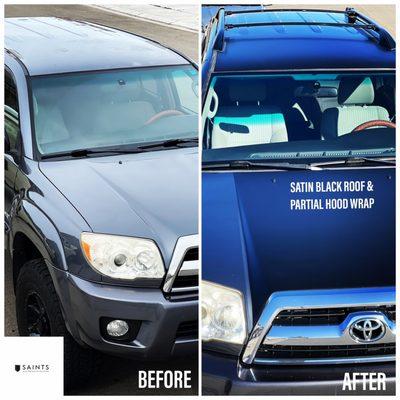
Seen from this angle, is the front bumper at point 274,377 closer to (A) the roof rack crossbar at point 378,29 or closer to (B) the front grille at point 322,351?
(B) the front grille at point 322,351

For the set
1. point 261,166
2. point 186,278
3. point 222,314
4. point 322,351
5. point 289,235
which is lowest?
point 322,351

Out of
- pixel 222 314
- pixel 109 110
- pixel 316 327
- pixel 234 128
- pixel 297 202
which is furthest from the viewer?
pixel 109 110

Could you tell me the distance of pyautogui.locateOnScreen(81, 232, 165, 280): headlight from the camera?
3375mm

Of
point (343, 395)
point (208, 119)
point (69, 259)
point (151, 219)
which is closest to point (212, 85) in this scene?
point (208, 119)

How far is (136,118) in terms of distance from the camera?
12.6ft

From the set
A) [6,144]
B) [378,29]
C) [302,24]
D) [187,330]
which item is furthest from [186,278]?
[378,29]

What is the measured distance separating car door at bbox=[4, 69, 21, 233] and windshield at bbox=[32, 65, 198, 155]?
0.09 metres

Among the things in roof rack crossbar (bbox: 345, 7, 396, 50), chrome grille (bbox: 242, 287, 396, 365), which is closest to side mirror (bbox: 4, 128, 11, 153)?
chrome grille (bbox: 242, 287, 396, 365)

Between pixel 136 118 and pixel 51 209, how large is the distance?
22.8 inches

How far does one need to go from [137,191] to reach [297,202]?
2.05ft

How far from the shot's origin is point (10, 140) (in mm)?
3770

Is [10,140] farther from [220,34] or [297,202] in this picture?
[297,202]

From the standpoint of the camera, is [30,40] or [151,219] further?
[30,40]

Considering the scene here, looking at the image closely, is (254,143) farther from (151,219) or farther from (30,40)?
(30,40)
